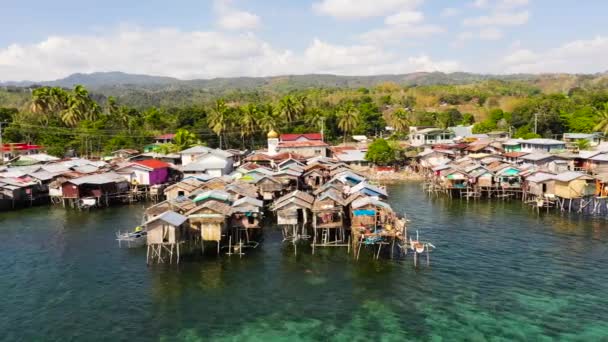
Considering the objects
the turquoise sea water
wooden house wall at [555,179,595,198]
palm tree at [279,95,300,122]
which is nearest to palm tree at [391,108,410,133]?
palm tree at [279,95,300,122]

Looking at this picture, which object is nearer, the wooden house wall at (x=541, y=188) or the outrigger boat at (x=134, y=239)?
the outrigger boat at (x=134, y=239)

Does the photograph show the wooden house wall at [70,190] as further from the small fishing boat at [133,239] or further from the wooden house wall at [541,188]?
the wooden house wall at [541,188]

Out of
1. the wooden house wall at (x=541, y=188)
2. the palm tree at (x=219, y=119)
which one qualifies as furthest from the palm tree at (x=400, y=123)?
the wooden house wall at (x=541, y=188)

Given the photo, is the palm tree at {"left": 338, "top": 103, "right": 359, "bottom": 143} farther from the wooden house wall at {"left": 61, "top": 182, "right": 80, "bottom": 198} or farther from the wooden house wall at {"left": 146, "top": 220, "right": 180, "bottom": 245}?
the wooden house wall at {"left": 146, "top": 220, "right": 180, "bottom": 245}

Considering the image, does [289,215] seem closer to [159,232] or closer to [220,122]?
[159,232]

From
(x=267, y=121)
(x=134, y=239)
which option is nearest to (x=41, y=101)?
(x=267, y=121)
